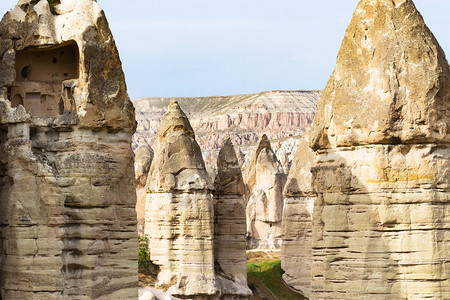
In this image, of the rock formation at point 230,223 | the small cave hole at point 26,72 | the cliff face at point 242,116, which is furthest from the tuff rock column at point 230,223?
the cliff face at point 242,116

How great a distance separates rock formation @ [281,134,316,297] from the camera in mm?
32884

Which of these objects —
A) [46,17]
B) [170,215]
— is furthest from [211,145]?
[46,17]

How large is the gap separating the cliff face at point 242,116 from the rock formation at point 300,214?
9506 cm

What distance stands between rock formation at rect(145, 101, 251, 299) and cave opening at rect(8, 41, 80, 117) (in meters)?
13.1

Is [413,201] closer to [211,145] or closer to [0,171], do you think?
[0,171]

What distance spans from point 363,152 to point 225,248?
17.1 m

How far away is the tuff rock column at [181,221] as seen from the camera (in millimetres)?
27938

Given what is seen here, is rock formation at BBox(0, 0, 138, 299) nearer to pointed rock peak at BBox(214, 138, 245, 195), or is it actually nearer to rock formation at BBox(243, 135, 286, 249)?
pointed rock peak at BBox(214, 138, 245, 195)

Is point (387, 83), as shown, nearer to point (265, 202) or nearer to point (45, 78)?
point (45, 78)

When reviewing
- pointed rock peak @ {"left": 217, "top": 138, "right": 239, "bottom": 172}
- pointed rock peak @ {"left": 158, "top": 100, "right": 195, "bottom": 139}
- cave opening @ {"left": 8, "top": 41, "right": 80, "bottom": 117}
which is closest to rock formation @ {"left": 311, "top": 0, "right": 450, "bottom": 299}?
cave opening @ {"left": 8, "top": 41, "right": 80, "bottom": 117}

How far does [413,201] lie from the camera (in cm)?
1373

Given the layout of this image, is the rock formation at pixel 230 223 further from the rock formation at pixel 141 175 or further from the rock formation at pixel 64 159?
the rock formation at pixel 64 159

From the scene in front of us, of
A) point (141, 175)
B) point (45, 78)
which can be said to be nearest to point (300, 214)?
point (141, 175)

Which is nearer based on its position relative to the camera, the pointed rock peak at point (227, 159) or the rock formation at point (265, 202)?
the pointed rock peak at point (227, 159)
